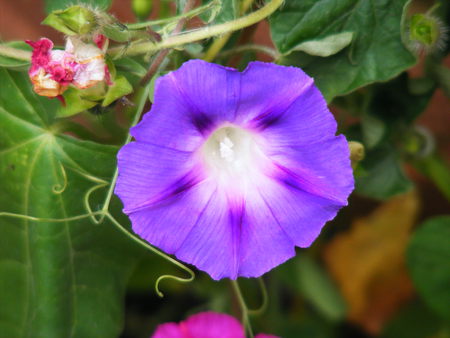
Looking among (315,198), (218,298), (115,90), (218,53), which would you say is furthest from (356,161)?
(218,298)

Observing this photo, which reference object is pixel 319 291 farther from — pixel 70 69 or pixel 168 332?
pixel 70 69

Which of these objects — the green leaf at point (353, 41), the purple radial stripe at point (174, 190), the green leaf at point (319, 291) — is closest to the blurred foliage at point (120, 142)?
the green leaf at point (353, 41)

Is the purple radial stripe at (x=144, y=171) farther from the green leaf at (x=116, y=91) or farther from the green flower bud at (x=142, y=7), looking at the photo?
the green flower bud at (x=142, y=7)

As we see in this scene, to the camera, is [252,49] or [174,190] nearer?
[174,190]

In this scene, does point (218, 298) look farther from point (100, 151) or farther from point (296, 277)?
point (100, 151)

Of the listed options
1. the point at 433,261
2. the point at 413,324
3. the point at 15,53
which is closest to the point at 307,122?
the point at 15,53
